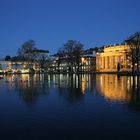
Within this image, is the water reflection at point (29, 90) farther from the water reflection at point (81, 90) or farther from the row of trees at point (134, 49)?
the row of trees at point (134, 49)

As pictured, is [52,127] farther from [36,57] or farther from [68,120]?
[36,57]

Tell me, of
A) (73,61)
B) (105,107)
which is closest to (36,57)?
(73,61)

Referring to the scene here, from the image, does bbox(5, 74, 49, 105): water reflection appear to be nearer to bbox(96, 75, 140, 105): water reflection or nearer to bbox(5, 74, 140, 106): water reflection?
bbox(5, 74, 140, 106): water reflection

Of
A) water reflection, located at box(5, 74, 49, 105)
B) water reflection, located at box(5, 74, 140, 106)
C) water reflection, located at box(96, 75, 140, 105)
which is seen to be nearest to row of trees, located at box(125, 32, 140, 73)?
water reflection, located at box(5, 74, 140, 106)

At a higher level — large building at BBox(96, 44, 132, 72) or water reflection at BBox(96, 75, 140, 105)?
large building at BBox(96, 44, 132, 72)

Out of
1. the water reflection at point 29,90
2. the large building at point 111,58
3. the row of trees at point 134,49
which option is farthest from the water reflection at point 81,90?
the large building at point 111,58

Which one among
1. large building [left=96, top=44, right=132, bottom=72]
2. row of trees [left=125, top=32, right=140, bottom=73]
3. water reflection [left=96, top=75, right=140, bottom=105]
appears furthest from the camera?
large building [left=96, top=44, right=132, bottom=72]

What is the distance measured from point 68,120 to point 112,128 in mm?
2999

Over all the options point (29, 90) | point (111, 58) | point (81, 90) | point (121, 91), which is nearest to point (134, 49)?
point (81, 90)

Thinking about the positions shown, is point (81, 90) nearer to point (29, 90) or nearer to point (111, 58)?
point (29, 90)

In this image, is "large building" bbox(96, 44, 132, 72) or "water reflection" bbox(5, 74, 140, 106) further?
"large building" bbox(96, 44, 132, 72)

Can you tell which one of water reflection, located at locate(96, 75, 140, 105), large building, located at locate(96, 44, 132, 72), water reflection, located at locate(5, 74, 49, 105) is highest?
large building, located at locate(96, 44, 132, 72)

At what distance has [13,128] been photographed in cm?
1540

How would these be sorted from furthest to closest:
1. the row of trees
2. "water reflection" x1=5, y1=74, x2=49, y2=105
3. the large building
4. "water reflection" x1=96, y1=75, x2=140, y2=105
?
the large building → the row of trees → "water reflection" x1=5, y1=74, x2=49, y2=105 → "water reflection" x1=96, y1=75, x2=140, y2=105
